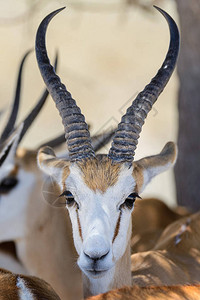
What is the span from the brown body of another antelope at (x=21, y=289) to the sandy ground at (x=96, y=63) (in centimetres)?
831

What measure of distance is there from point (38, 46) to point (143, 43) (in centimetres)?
1443

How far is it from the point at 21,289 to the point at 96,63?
1490 centimetres

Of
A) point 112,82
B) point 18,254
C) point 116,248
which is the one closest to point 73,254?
point 18,254

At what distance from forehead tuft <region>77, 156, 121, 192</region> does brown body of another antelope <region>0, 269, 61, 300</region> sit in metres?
0.66

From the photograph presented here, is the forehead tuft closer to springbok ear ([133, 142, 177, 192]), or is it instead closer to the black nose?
springbok ear ([133, 142, 177, 192])

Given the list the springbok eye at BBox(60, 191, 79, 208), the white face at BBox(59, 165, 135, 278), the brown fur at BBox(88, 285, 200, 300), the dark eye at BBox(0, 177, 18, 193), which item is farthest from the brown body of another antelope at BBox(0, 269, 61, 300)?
the dark eye at BBox(0, 177, 18, 193)

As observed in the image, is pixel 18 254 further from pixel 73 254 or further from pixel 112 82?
pixel 112 82

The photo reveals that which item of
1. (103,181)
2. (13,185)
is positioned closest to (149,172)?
(103,181)

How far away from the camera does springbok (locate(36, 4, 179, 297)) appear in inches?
149

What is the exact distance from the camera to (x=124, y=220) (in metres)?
3.99

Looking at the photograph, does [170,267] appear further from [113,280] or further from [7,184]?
[7,184]

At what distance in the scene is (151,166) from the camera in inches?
169

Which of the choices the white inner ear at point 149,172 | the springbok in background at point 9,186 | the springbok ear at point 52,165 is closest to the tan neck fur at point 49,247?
the springbok in background at point 9,186

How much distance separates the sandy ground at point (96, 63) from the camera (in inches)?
565
